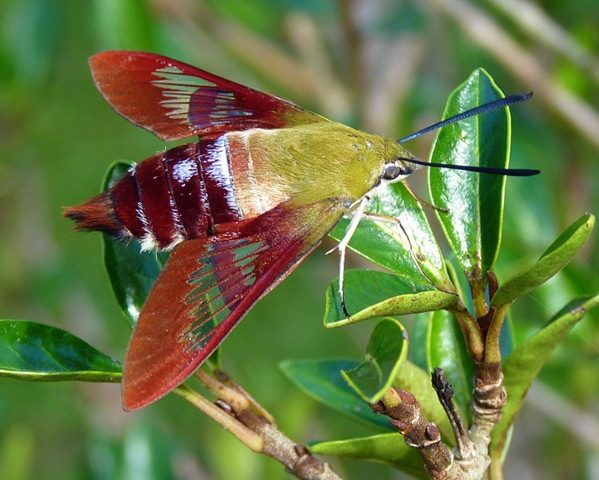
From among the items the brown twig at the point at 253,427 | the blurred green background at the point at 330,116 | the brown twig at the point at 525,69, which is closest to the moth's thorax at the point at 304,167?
the brown twig at the point at 253,427

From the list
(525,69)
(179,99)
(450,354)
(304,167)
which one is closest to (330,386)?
(450,354)

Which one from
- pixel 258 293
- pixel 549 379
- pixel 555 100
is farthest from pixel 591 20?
pixel 258 293

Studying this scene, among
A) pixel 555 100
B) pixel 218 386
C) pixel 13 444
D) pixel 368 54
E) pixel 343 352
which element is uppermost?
pixel 368 54

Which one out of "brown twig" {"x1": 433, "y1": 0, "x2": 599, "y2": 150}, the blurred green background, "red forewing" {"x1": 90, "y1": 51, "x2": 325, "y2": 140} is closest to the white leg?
"red forewing" {"x1": 90, "y1": 51, "x2": 325, "y2": 140}

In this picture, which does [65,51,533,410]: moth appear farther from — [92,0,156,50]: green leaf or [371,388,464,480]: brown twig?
[92,0,156,50]: green leaf

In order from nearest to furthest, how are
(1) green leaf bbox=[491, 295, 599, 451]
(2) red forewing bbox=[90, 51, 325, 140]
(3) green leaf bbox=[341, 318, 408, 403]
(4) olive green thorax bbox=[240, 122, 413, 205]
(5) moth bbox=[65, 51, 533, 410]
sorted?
(3) green leaf bbox=[341, 318, 408, 403], (1) green leaf bbox=[491, 295, 599, 451], (5) moth bbox=[65, 51, 533, 410], (4) olive green thorax bbox=[240, 122, 413, 205], (2) red forewing bbox=[90, 51, 325, 140]

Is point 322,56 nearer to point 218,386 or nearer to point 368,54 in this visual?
point 368,54
